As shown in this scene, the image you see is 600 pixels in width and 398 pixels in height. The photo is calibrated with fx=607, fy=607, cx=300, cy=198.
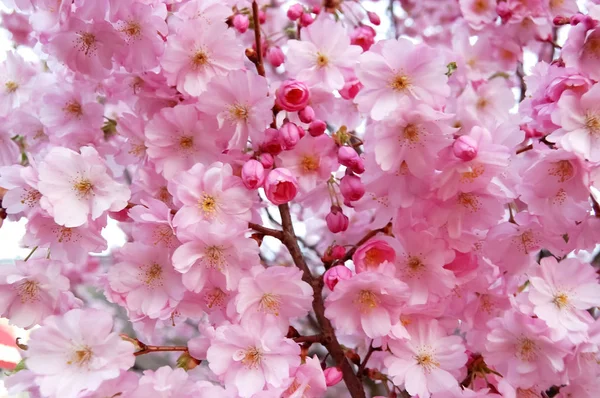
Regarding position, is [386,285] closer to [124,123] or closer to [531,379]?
[531,379]

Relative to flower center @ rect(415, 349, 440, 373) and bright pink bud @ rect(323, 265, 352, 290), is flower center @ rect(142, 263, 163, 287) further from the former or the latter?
flower center @ rect(415, 349, 440, 373)

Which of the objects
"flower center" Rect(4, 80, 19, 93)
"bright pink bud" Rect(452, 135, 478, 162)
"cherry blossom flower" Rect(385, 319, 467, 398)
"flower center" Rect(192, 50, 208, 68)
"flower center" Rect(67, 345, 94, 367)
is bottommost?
"cherry blossom flower" Rect(385, 319, 467, 398)

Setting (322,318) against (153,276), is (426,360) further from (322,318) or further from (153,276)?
(153,276)

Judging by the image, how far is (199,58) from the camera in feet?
3.04

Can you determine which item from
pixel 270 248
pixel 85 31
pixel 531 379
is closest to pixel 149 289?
pixel 85 31

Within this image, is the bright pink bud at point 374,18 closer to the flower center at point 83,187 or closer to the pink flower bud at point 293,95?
the pink flower bud at point 293,95

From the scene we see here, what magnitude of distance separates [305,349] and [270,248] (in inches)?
→ 52.4

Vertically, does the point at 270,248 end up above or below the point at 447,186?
below

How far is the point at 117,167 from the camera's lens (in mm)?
1064

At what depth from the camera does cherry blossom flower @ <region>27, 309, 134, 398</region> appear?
0.78 meters

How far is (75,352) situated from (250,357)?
23cm

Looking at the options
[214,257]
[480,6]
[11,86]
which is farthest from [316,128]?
[480,6]

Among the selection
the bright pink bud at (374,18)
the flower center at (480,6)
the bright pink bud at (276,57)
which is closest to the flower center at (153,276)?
the bright pink bud at (276,57)

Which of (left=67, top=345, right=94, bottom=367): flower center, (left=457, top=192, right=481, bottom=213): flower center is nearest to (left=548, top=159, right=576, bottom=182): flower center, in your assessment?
(left=457, top=192, right=481, bottom=213): flower center
